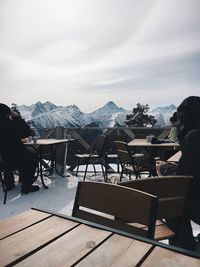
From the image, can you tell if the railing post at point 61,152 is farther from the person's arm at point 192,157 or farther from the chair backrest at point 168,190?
the chair backrest at point 168,190

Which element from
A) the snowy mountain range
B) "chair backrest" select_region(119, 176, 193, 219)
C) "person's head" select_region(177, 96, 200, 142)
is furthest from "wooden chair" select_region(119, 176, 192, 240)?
the snowy mountain range

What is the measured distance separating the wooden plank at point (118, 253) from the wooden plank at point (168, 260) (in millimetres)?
29

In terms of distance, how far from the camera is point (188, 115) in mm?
2285

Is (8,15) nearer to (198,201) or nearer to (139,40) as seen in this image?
(139,40)

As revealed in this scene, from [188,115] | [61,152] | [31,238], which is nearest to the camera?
[31,238]

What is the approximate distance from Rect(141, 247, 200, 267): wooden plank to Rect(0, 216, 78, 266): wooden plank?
34cm

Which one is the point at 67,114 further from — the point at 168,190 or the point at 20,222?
the point at 20,222

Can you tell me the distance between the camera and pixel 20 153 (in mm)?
4070

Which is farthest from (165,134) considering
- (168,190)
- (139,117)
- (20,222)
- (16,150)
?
(139,117)

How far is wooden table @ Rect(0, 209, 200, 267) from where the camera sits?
78 centimetres

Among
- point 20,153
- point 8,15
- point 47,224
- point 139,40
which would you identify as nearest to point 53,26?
point 8,15

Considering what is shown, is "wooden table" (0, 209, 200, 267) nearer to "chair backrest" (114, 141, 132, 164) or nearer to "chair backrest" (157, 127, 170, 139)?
Result: "chair backrest" (114, 141, 132, 164)

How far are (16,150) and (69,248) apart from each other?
3.35 m

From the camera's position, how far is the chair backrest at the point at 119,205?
1.11 meters
